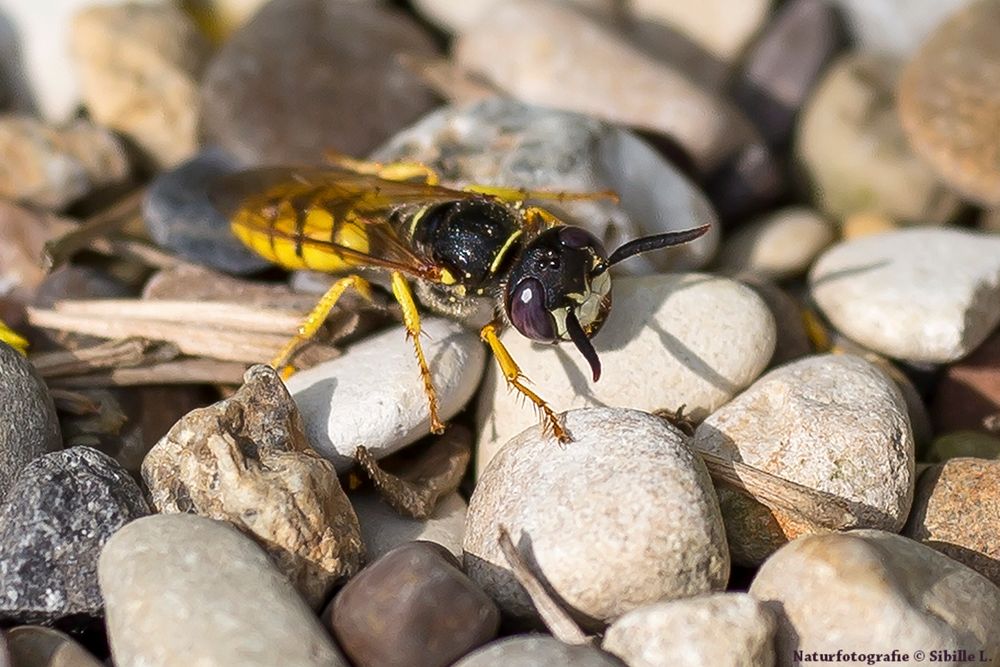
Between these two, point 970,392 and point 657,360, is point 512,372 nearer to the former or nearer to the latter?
point 657,360

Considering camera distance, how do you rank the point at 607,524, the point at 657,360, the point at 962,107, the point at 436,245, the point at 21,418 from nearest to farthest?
the point at 607,524 → the point at 21,418 → the point at 657,360 → the point at 436,245 → the point at 962,107

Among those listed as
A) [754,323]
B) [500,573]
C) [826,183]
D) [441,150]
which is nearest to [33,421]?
[500,573]

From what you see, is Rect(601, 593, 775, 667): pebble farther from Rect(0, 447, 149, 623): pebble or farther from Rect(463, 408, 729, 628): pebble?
Rect(0, 447, 149, 623): pebble

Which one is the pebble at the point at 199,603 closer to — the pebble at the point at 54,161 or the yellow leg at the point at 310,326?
the yellow leg at the point at 310,326

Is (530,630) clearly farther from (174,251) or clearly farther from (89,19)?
(89,19)

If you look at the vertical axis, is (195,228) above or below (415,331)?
below

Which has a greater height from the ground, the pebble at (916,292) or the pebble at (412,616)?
the pebble at (916,292)

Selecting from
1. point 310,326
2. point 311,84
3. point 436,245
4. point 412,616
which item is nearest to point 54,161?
point 311,84

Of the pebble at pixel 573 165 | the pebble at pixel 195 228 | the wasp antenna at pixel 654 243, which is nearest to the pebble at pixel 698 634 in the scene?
the wasp antenna at pixel 654 243
